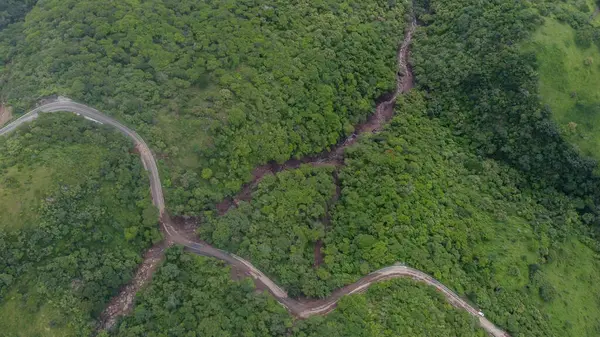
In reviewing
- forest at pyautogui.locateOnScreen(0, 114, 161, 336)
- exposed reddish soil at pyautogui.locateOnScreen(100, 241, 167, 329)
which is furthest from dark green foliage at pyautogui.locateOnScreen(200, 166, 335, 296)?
forest at pyautogui.locateOnScreen(0, 114, 161, 336)

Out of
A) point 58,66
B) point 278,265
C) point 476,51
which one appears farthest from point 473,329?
point 58,66

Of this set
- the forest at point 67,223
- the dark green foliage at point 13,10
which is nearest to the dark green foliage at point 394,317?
the forest at point 67,223

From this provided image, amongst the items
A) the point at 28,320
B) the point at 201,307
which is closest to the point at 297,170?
the point at 201,307

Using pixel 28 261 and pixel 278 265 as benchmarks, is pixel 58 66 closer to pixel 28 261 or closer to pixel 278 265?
pixel 28 261

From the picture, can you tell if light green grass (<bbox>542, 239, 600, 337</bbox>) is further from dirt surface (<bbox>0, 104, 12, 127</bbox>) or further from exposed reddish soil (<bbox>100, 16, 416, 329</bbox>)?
dirt surface (<bbox>0, 104, 12, 127</bbox>)

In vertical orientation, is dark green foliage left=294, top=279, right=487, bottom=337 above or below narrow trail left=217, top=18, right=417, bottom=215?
below
